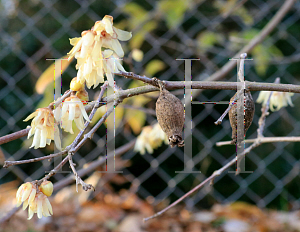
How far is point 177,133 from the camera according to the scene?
391 mm

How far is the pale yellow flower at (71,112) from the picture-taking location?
39 centimetres

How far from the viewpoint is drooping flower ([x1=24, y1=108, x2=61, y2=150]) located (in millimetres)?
398

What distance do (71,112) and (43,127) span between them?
0.13 feet

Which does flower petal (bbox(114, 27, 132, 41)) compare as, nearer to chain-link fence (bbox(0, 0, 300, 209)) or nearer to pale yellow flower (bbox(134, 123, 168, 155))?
pale yellow flower (bbox(134, 123, 168, 155))

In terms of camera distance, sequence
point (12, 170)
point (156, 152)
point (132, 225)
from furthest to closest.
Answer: point (156, 152), point (12, 170), point (132, 225)

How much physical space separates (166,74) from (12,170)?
89 centimetres

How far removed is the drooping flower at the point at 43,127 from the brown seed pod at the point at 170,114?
0.45 feet

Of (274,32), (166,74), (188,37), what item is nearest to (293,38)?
(274,32)

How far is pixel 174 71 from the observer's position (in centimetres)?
162

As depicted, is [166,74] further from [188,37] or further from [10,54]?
[10,54]

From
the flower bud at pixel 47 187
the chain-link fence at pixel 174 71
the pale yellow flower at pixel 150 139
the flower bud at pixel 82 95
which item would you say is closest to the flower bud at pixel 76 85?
the flower bud at pixel 82 95

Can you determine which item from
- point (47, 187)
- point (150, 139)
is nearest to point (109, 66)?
point (47, 187)

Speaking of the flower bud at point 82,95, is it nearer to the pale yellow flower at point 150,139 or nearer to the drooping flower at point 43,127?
the drooping flower at point 43,127

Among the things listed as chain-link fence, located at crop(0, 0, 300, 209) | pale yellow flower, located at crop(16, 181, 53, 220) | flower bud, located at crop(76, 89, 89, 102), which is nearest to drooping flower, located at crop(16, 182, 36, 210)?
pale yellow flower, located at crop(16, 181, 53, 220)
